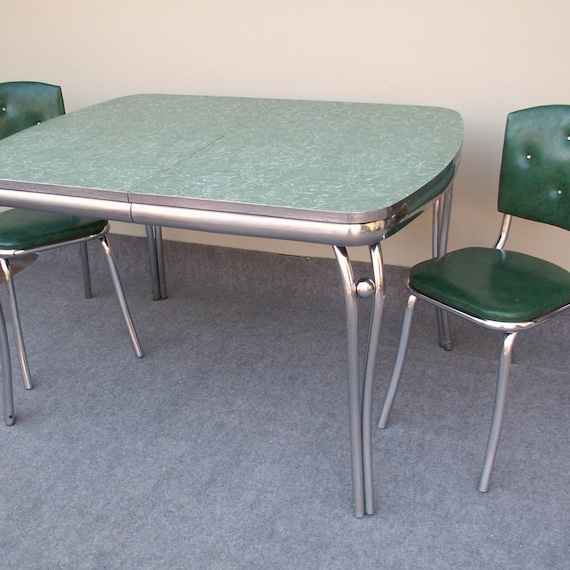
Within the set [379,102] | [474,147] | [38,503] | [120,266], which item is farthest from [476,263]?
[120,266]

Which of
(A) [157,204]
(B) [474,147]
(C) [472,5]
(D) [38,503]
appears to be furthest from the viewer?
(B) [474,147]

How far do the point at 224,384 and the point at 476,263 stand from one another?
2.63ft

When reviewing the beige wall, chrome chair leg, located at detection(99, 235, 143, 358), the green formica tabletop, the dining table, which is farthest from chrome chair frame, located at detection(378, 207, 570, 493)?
chrome chair leg, located at detection(99, 235, 143, 358)

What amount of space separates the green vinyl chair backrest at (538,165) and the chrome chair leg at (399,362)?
39 cm

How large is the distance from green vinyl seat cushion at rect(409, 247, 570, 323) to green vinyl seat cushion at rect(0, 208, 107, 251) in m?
0.92

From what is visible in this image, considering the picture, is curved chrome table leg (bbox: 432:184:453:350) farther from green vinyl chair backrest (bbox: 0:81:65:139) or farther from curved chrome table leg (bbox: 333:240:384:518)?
green vinyl chair backrest (bbox: 0:81:65:139)

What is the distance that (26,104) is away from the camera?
90.9 inches

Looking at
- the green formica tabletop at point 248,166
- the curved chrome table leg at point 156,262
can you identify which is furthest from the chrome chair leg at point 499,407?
the curved chrome table leg at point 156,262

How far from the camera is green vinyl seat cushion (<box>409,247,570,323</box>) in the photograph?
1588 millimetres

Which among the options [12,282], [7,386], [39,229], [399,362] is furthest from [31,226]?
[399,362]

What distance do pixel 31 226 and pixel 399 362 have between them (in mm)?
1071

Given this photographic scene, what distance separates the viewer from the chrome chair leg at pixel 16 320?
6.66ft

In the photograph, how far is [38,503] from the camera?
1.71 m

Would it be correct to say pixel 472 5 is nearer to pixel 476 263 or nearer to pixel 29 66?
pixel 476 263
